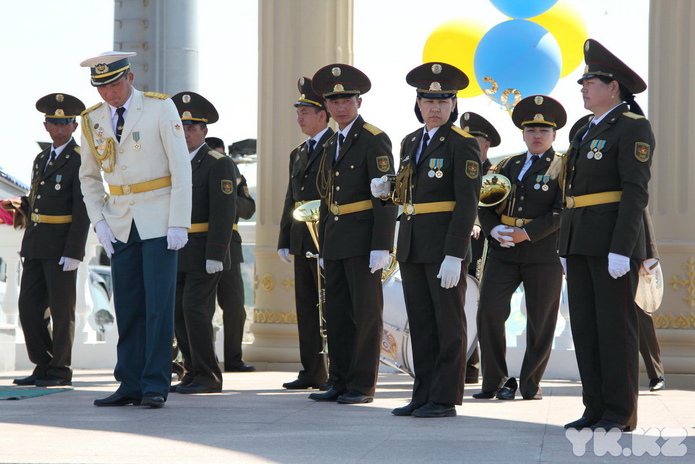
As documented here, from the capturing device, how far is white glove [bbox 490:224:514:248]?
20.4 feet

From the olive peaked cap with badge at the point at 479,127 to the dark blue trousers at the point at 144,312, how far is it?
2263mm

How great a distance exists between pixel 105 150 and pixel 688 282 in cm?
384

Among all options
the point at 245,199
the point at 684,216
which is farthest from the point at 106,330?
the point at 684,216

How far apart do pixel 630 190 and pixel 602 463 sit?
1.25 metres

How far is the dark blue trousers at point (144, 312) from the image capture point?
5527 millimetres

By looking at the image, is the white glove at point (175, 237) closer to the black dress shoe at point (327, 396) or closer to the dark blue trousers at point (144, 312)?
the dark blue trousers at point (144, 312)

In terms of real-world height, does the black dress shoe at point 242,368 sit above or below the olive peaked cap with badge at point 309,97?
below

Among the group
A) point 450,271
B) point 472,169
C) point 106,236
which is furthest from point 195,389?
point 472,169

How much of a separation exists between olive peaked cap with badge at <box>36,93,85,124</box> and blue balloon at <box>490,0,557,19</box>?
3792 millimetres

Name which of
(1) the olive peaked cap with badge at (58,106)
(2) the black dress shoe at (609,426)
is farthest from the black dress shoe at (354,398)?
(1) the olive peaked cap with badge at (58,106)

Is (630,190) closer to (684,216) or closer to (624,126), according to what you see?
(624,126)

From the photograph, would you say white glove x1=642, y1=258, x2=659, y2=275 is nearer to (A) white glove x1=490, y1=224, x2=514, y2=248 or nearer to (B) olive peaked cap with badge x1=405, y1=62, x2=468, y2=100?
(B) olive peaked cap with badge x1=405, y1=62, x2=468, y2=100

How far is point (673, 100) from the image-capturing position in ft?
23.9

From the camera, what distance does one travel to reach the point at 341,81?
596 cm
